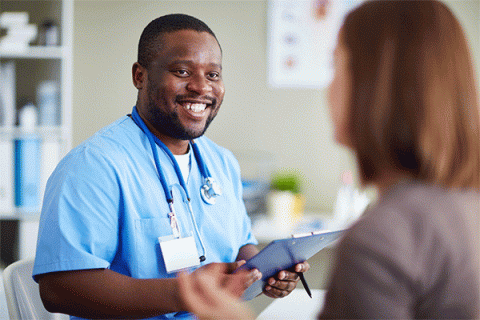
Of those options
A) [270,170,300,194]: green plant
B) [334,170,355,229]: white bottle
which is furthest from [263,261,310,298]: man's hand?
[270,170,300,194]: green plant

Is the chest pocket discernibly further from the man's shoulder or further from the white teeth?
the white teeth

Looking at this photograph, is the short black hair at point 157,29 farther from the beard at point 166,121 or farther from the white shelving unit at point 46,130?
the white shelving unit at point 46,130

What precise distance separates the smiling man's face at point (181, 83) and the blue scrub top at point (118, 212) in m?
0.08

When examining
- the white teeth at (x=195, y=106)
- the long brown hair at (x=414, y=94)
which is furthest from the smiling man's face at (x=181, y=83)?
the long brown hair at (x=414, y=94)

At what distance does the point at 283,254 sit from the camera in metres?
1.10

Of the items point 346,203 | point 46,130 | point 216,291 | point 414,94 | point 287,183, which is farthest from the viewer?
point 287,183

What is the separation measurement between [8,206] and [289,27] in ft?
6.00

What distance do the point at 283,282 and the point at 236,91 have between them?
5.83 ft

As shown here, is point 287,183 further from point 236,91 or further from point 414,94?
point 414,94

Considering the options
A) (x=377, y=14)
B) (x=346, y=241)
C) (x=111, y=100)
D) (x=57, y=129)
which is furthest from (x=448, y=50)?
(x=111, y=100)

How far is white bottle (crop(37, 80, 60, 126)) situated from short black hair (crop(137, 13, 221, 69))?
1.21 meters

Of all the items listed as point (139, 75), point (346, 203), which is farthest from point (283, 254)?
point (346, 203)

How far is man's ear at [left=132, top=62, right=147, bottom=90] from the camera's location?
1.35 metres

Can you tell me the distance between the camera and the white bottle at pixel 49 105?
7.81 ft
